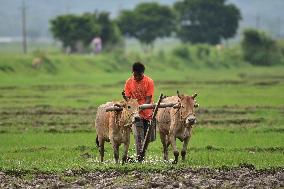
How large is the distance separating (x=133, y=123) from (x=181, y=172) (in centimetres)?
199

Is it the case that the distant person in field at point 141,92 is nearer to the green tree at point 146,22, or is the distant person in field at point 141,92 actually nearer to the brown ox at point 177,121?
the brown ox at point 177,121

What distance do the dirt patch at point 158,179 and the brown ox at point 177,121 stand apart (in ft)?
6.32

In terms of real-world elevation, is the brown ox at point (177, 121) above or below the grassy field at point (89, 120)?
above

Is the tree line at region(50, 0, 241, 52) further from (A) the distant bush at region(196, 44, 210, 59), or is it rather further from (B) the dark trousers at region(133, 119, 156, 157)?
(B) the dark trousers at region(133, 119, 156, 157)

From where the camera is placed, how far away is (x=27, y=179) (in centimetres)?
1645

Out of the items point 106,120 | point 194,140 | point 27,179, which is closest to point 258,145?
point 194,140

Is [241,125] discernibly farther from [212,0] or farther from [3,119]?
[212,0]

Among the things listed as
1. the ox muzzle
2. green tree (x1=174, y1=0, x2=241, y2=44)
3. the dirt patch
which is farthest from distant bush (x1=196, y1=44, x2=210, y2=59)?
the dirt patch

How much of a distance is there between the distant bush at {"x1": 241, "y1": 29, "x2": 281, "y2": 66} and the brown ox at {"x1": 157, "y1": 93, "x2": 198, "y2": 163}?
81.0 meters

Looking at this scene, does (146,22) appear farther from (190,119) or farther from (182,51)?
(190,119)

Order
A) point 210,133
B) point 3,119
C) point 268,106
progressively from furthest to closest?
point 268,106
point 3,119
point 210,133

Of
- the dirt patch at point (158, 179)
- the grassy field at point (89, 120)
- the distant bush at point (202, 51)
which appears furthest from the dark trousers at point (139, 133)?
A: the distant bush at point (202, 51)

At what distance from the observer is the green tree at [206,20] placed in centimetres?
11838

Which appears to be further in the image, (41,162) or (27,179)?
(41,162)
